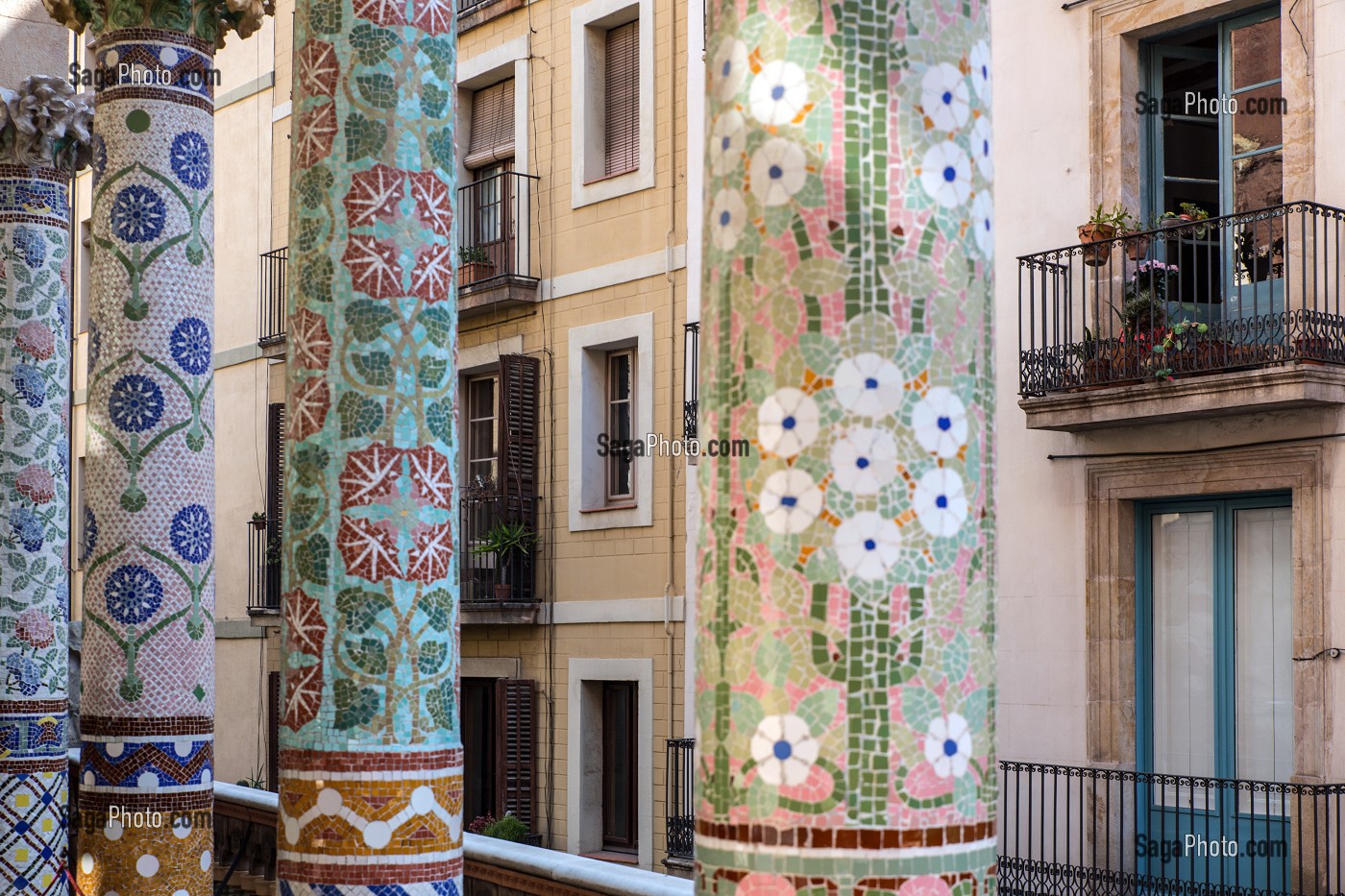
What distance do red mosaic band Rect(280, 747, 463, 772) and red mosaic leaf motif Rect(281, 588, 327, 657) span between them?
0.25 meters

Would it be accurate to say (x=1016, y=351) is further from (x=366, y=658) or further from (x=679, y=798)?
(x=366, y=658)

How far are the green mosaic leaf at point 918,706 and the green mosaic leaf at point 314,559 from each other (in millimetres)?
2643

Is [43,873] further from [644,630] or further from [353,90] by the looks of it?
[644,630]

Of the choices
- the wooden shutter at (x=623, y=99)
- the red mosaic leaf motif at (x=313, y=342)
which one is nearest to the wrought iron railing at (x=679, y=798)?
the wooden shutter at (x=623, y=99)

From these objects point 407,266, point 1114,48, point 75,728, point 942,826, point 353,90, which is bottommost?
point 75,728

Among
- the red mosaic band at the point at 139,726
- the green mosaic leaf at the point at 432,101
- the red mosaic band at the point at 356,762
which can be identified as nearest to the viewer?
the red mosaic band at the point at 356,762

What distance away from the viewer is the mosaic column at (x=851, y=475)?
2.02 metres

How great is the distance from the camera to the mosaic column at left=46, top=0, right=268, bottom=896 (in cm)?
660

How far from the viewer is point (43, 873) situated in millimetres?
9258

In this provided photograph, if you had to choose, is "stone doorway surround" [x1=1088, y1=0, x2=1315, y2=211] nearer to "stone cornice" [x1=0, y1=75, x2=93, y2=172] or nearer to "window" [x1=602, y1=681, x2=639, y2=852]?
"window" [x1=602, y1=681, x2=639, y2=852]

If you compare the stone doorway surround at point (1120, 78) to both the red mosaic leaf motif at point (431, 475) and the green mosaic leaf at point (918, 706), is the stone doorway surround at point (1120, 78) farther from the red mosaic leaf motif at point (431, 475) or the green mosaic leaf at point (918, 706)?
the green mosaic leaf at point (918, 706)

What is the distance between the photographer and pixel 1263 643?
39.1 ft

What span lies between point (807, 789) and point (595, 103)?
15.4 m

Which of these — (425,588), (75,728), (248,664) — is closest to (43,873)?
(425,588)
